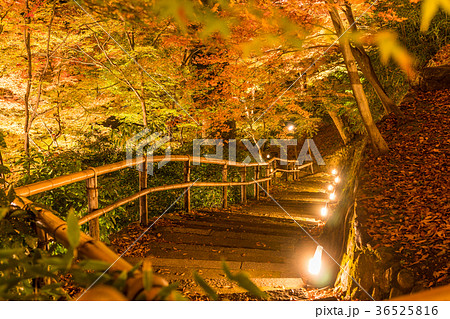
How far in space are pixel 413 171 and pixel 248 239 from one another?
279 cm

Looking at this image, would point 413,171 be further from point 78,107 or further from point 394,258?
point 78,107

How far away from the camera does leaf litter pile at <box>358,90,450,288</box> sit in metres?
3.25

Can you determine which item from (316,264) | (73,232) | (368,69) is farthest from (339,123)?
(73,232)

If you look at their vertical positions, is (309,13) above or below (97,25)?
below

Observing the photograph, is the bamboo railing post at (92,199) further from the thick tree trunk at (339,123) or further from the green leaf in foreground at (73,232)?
the thick tree trunk at (339,123)

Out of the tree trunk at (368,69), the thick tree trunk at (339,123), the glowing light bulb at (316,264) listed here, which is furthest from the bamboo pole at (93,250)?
the thick tree trunk at (339,123)

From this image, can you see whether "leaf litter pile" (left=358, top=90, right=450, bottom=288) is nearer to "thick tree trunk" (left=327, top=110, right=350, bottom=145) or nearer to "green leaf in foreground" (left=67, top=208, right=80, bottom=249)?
"green leaf in foreground" (left=67, top=208, right=80, bottom=249)

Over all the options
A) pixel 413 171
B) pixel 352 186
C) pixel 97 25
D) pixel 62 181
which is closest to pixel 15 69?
pixel 97 25

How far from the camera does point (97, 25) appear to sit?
9.80m

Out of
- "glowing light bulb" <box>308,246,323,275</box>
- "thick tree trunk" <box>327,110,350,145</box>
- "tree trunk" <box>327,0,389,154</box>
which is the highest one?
"thick tree trunk" <box>327,110,350,145</box>

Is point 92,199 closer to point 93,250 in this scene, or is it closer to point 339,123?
point 93,250

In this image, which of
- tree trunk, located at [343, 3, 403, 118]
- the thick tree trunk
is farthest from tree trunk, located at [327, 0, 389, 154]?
the thick tree trunk

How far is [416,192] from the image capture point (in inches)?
178
